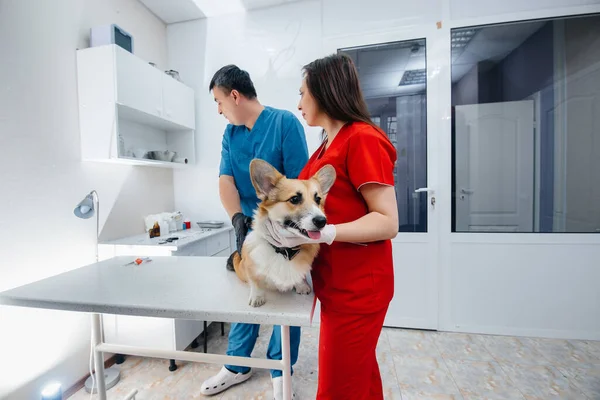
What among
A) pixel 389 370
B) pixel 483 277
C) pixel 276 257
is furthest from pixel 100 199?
pixel 483 277

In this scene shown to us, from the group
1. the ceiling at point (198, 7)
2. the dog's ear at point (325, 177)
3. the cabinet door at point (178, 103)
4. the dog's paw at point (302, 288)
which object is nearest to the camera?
the dog's ear at point (325, 177)

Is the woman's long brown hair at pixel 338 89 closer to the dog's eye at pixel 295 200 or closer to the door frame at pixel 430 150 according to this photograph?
the dog's eye at pixel 295 200

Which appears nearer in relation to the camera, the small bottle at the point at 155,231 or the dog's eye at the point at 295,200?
the dog's eye at the point at 295,200

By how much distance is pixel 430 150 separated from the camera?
2480mm

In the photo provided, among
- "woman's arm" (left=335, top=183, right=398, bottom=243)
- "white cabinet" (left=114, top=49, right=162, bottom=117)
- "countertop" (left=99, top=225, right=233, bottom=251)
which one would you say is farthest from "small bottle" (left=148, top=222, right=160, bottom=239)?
"woman's arm" (left=335, top=183, right=398, bottom=243)

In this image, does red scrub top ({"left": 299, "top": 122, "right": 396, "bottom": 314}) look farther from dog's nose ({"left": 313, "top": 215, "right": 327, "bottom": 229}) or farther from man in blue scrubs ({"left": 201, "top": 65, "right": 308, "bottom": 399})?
man in blue scrubs ({"left": 201, "top": 65, "right": 308, "bottom": 399})

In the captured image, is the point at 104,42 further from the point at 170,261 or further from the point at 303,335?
the point at 303,335

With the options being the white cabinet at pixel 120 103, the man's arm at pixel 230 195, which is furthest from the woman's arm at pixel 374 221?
the white cabinet at pixel 120 103

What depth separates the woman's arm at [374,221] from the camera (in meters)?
0.81

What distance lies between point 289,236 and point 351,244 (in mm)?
229

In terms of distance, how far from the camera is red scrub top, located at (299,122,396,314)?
89 cm

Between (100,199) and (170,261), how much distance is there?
1.14 metres

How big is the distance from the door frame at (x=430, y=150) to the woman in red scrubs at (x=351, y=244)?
1.75 meters

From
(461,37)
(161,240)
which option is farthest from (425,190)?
(161,240)
